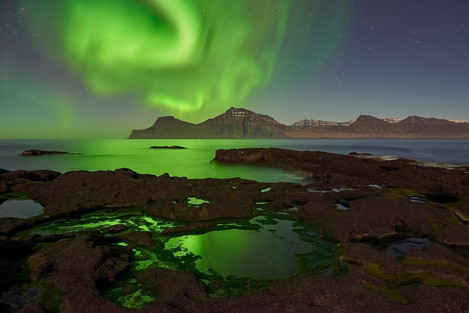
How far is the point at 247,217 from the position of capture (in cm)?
1584

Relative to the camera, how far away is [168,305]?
6.64m

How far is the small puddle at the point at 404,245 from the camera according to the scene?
35.1 feet

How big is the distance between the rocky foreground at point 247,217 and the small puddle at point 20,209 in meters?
0.96

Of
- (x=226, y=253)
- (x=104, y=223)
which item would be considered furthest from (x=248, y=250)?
(x=104, y=223)

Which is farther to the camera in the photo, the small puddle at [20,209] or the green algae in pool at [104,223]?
the small puddle at [20,209]

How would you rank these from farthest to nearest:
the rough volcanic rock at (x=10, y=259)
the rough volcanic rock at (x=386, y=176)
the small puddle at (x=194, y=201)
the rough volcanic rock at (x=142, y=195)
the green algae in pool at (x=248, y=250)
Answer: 1. the rough volcanic rock at (x=386, y=176)
2. the small puddle at (x=194, y=201)
3. the rough volcanic rock at (x=142, y=195)
4. the green algae in pool at (x=248, y=250)
5. the rough volcanic rock at (x=10, y=259)

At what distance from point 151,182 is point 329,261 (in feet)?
57.5

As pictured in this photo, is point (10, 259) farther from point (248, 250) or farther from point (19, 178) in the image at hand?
point (19, 178)

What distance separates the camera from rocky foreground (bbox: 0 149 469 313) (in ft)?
22.7

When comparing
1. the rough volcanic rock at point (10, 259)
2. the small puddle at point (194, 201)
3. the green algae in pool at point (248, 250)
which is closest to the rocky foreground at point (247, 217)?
the rough volcanic rock at point (10, 259)

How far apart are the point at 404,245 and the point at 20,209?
24.4 meters

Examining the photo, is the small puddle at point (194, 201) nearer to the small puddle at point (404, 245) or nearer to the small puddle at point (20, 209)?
the small puddle at point (20, 209)

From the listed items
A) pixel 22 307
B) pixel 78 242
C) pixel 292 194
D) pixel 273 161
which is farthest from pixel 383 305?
pixel 273 161

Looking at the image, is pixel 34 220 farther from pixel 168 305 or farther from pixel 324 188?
pixel 324 188
